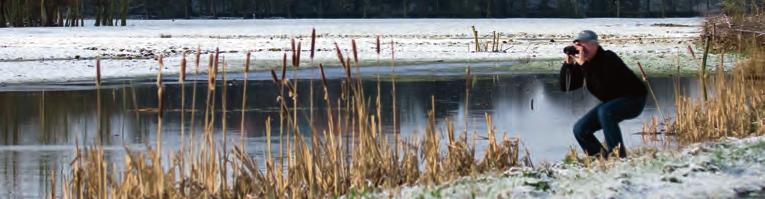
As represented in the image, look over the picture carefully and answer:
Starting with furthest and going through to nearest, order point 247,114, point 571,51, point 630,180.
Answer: point 247,114 → point 571,51 → point 630,180

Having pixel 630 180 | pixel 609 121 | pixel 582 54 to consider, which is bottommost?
pixel 630 180

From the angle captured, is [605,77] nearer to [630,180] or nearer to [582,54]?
[582,54]

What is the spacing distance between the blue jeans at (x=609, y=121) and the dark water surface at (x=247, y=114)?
1.77 metres

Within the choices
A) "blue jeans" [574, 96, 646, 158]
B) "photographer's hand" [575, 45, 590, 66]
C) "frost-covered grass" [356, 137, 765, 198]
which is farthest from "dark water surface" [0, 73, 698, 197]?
"photographer's hand" [575, 45, 590, 66]

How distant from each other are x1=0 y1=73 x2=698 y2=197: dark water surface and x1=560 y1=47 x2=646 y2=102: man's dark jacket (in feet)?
6.71

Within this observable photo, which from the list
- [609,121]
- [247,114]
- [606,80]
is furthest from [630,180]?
[247,114]

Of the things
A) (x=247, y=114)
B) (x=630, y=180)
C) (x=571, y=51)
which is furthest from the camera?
(x=247, y=114)

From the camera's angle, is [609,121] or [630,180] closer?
[630,180]

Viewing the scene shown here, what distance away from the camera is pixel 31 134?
15.7 meters

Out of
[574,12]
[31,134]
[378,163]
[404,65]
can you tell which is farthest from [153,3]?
[378,163]

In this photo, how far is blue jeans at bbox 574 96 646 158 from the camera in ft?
34.8

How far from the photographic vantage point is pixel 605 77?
1062cm

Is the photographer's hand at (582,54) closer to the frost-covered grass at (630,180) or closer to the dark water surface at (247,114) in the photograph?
the frost-covered grass at (630,180)

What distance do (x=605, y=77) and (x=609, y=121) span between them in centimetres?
30
